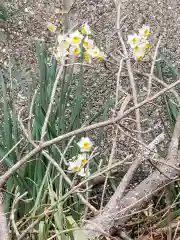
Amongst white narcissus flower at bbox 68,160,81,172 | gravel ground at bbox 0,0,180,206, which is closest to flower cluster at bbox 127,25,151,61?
gravel ground at bbox 0,0,180,206

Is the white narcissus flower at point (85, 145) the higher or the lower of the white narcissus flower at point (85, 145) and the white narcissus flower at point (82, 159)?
the higher

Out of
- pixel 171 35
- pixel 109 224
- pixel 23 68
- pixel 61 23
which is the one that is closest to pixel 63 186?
pixel 109 224

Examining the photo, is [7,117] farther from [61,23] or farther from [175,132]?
[61,23]

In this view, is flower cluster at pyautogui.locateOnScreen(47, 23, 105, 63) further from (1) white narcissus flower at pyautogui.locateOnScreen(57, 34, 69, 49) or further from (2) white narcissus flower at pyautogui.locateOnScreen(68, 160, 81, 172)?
(2) white narcissus flower at pyautogui.locateOnScreen(68, 160, 81, 172)

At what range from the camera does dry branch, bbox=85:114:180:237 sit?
196 cm

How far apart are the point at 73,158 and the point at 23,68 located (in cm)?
138

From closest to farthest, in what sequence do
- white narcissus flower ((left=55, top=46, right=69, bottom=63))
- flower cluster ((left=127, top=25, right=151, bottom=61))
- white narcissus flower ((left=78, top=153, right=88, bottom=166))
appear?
white narcissus flower ((left=55, top=46, right=69, bottom=63)), white narcissus flower ((left=78, top=153, right=88, bottom=166)), flower cluster ((left=127, top=25, right=151, bottom=61))

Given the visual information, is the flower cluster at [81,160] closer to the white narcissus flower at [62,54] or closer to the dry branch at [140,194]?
the dry branch at [140,194]

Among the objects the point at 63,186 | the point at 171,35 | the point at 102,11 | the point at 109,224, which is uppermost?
the point at 102,11

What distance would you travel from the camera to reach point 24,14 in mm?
4113

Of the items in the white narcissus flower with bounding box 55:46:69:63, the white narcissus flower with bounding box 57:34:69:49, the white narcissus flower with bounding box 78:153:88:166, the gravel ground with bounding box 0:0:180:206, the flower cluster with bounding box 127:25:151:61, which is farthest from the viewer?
the gravel ground with bounding box 0:0:180:206

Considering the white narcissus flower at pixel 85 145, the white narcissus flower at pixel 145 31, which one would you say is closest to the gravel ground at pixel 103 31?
the white narcissus flower at pixel 145 31

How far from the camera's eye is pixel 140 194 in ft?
7.20

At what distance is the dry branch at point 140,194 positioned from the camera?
77.0 inches
